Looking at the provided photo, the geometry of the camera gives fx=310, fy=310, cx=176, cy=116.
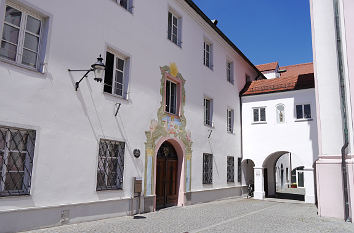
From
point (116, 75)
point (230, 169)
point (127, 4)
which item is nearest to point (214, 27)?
point (127, 4)

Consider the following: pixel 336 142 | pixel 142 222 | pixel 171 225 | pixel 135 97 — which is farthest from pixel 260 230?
pixel 135 97

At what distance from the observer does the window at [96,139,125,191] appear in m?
9.51

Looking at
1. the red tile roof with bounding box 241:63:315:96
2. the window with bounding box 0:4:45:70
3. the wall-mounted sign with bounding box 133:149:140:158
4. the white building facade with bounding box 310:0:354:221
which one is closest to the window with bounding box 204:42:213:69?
the red tile roof with bounding box 241:63:315:96

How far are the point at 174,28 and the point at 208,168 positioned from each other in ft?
23.4

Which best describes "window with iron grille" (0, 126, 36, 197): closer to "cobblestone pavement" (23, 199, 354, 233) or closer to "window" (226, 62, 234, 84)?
"cobblestone pavement" (23, 199, 354, 233)

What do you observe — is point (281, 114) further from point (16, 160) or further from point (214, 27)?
point (16, 160)

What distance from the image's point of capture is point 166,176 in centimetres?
1302

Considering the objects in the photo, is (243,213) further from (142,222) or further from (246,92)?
(246,92)

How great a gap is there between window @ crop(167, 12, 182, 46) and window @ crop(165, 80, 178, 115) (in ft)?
6.75

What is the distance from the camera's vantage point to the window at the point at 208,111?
54.1 feet

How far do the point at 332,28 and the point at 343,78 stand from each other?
2.23 metres

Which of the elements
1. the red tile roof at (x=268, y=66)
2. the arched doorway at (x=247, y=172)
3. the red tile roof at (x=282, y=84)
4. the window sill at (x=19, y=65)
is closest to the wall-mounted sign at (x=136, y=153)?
the window sill at (x=19, y=65)

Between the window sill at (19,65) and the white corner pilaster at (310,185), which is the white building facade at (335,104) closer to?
the white corner pilaster at (310,185)

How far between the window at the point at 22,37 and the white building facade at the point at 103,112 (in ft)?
0.08
